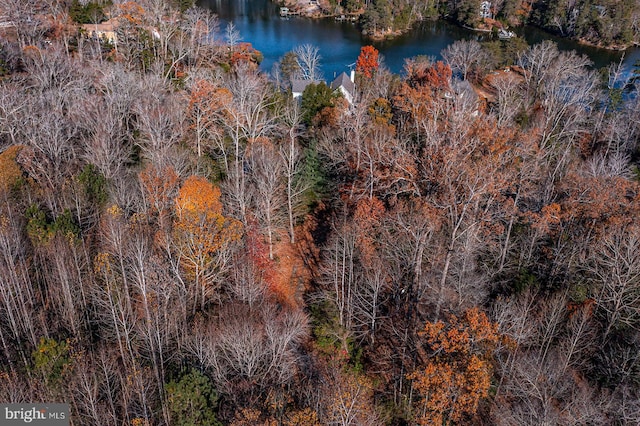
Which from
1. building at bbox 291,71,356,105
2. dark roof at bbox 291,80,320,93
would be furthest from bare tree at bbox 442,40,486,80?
dark roof at bbox 291,80,320,93

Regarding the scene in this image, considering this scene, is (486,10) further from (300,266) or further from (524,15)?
(300,266)

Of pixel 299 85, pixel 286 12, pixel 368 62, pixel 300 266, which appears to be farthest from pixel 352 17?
pixel 300 266

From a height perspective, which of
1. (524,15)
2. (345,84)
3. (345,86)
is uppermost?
(524,15)

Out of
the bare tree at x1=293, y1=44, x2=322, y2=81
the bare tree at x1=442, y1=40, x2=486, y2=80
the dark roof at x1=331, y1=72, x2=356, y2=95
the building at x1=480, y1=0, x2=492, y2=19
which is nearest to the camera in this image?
the dark roof at x1=331, y1=72, x2=356, y2=95

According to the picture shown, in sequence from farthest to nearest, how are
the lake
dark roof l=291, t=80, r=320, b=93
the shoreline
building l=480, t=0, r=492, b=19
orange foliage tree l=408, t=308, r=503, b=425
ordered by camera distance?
building l=480, t=0, r=492, b=19
the shoreline
the lake
dark roof l=291, t=80, r=320, b=93
orange foliage tree l=408, t=308, r=503, b=425

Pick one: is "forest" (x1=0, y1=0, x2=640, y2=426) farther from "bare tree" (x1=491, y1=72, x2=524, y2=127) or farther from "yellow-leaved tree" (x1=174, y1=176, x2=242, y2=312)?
"bare tree" (x1=491, y1=72, x2=524, y2=127)

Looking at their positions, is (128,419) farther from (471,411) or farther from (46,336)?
(471,411)

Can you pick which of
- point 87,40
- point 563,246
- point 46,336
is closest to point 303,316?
point 46,336
